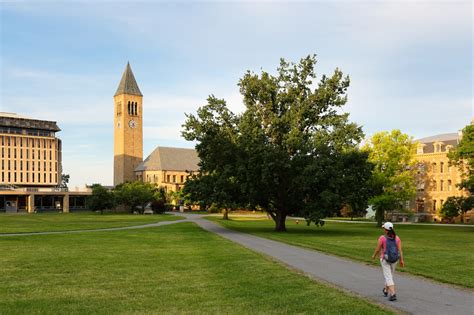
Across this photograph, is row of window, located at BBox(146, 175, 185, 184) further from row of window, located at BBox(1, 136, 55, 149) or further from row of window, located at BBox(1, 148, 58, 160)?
row of window, located at BBox(1, 136, 55, 149)

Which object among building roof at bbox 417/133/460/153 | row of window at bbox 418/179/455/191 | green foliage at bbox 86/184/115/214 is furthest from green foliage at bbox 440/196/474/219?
green foliage at bbox 86/184/115/214

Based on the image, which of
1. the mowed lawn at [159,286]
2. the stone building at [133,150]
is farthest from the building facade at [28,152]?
the mowed lawn at [159,286]

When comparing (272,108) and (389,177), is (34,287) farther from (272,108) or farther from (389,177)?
(389,177)

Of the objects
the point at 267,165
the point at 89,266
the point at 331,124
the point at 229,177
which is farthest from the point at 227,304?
the point at 331,124

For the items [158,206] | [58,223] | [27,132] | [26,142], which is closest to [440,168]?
[158,206]

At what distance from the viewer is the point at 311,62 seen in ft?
143

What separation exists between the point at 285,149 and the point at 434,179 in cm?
4817

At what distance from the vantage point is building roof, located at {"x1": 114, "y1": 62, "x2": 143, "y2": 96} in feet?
477

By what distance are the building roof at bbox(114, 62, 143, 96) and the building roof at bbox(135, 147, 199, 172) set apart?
18313mm

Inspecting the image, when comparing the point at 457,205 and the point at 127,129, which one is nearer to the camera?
the point at 457,205

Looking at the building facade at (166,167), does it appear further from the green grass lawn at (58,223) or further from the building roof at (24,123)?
the green grass lawn at (58,223)

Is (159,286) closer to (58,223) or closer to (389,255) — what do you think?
(389,255)

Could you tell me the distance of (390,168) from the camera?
6062 cm

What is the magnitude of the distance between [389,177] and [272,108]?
78.3 feet
